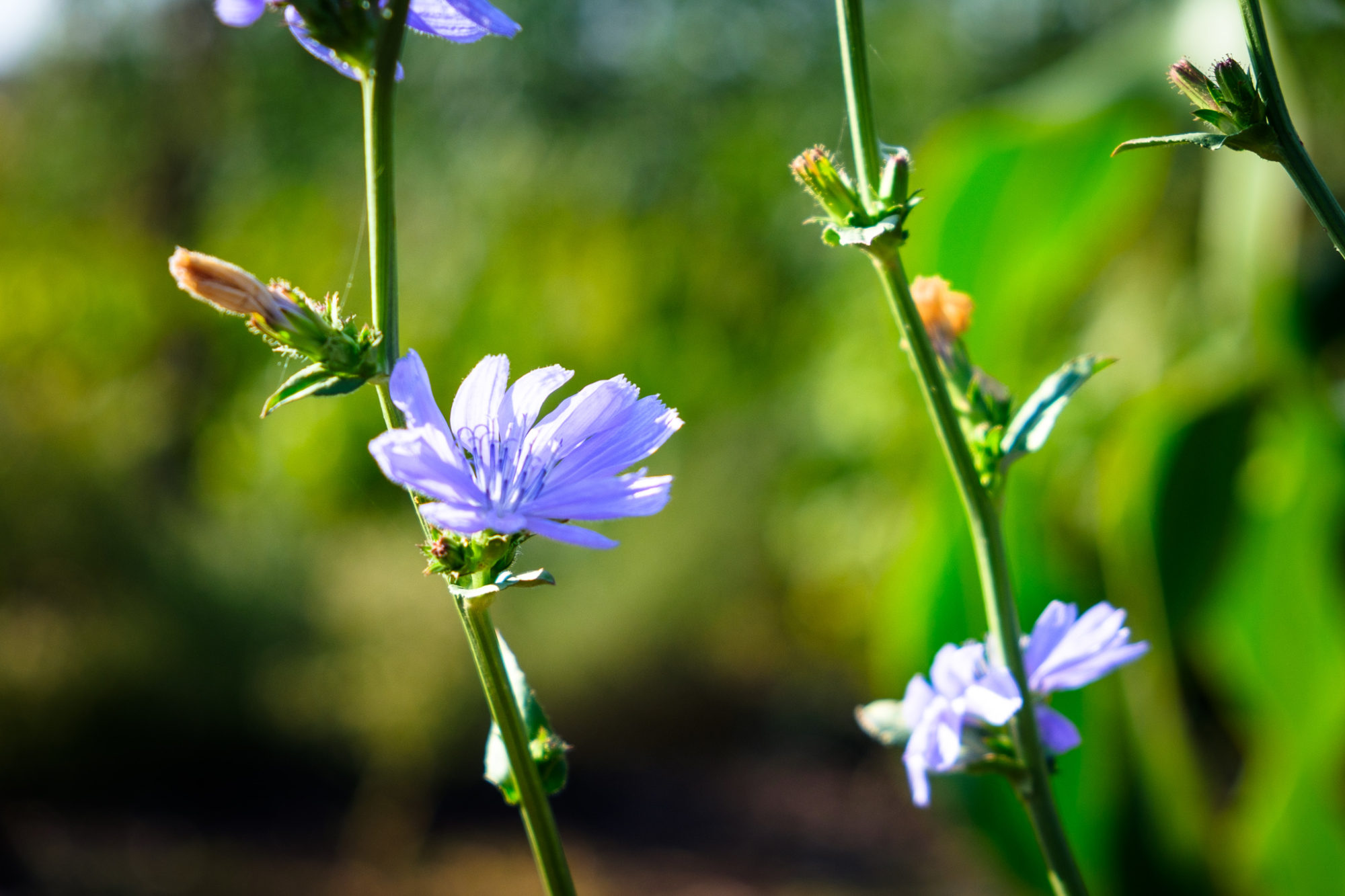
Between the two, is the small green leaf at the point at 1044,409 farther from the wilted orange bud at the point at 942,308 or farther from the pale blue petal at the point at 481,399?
the pale blue petal at the point at 481,399

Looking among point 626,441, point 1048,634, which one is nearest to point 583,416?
point 626,441

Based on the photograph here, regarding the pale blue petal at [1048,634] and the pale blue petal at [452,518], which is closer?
the pale blue petal at [452,518]

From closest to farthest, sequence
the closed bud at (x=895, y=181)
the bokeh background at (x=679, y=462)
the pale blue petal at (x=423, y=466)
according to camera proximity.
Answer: the pale blue petal at (x=423, y=466) < the closed bud at (x=895, y=181) < the bokeh background at (x=679, y=462)

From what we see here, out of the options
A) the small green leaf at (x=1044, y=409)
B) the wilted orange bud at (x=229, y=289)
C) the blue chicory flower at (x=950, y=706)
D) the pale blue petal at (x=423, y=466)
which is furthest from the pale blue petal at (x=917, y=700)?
the wilted orange bud at (x=229, y=289)

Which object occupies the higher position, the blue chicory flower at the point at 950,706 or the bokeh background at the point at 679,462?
the bokeh background at the point at 679,462

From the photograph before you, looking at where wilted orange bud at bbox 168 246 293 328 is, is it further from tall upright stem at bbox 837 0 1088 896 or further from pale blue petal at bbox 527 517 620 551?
tall upright stem at bbox 837 0 1088 896

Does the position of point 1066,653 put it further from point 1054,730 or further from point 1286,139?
point 1286,139

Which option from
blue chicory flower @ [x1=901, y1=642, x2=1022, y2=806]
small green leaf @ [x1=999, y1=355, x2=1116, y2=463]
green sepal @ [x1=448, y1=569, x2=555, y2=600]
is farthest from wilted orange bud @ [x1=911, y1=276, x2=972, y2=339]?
green sepal @ [x1=448, y1=569, x2=555, y2=600]

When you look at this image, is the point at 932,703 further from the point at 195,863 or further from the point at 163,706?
the point at 163,706
